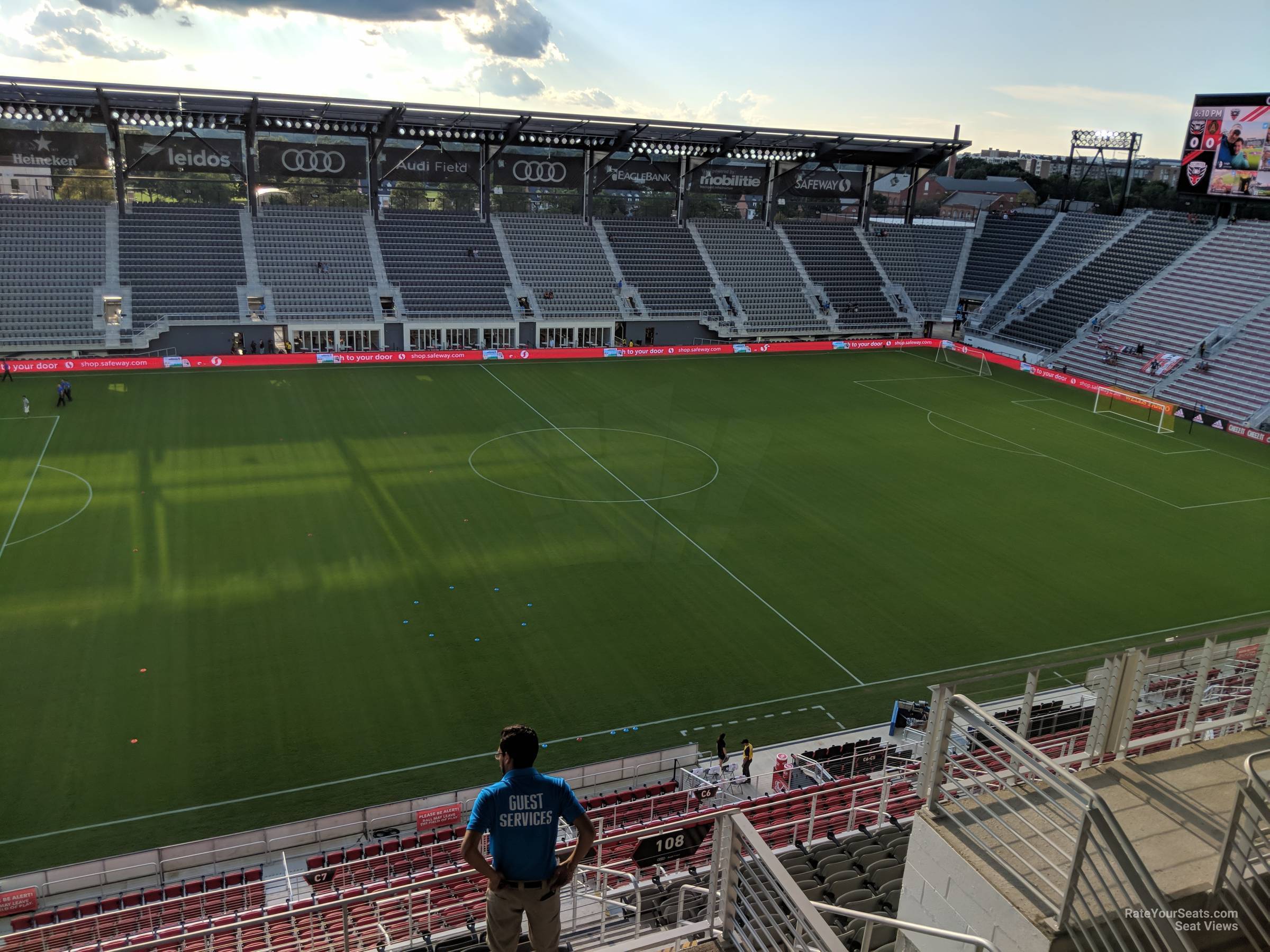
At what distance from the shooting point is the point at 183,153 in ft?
163

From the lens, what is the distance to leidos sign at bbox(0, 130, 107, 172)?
46.5 m

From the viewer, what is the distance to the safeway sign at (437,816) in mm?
14312

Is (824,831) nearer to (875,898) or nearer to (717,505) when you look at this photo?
(875,898)

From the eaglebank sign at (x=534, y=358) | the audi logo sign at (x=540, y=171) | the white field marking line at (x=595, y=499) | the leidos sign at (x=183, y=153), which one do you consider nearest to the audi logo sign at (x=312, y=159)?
the leidos sign at (x=183, y=153)

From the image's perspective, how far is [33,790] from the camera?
15125 mm

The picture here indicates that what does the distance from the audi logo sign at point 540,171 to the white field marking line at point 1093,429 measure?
1174 inches

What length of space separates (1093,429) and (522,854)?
40493 mm

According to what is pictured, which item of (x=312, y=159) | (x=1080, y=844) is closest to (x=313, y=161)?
(x=312, y=159)

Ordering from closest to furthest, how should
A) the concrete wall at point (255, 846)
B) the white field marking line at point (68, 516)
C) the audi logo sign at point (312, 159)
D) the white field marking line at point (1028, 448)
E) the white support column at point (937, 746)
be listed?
the white support column at point (937, 746) → the concrete wall at point (255, 846) → the white field marking line at point (68, 516) → the white field marking line at point (1028, 448) → the audi logo sign at point (312, 159)

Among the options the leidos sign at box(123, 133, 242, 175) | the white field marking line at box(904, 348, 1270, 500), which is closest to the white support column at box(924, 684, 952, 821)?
the white field marking line at box(904, 348, 1270, 500)

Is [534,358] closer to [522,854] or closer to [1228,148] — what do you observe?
[1228,148]

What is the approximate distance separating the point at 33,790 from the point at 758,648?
44.8 feet

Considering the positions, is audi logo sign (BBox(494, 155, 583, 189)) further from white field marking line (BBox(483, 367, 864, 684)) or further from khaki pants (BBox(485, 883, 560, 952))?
khaki pants (BBox(485, 883, 560, 952))

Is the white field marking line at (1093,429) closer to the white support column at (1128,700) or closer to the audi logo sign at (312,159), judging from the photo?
the white support column at (1128,700)
